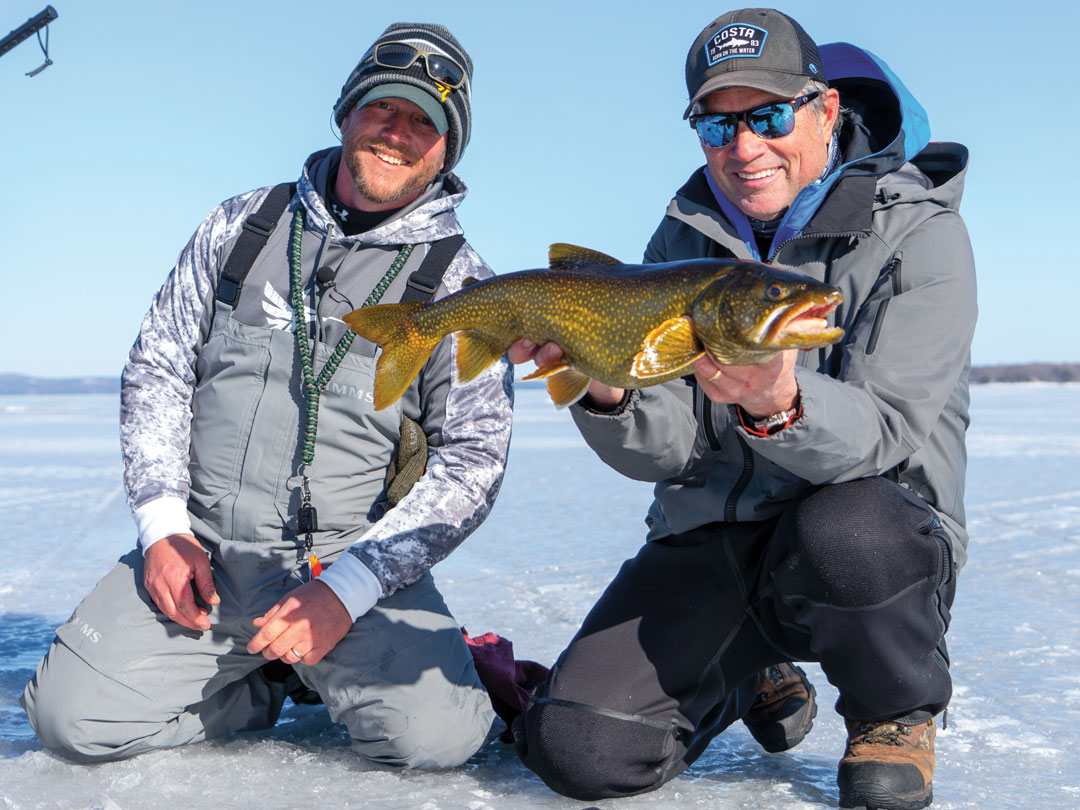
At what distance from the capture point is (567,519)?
25.1 ft

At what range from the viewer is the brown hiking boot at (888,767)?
2.76m

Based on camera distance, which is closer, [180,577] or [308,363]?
[180,577]

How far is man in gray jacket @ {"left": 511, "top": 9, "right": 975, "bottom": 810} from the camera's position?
2840mm

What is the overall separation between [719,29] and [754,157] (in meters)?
0.47

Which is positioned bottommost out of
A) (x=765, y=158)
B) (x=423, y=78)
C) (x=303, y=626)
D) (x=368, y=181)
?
(x=303, y=626)

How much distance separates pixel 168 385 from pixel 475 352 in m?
1.47

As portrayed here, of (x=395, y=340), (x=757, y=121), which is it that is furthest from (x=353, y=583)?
(x=757, y=121)

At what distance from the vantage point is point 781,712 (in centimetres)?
336

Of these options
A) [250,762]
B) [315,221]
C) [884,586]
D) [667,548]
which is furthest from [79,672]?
[884,586]

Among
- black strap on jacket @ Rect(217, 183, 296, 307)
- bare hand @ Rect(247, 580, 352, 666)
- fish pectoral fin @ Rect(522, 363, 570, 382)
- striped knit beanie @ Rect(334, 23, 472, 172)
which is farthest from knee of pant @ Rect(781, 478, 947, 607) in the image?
black strap on jacket @ Rect(217, 183, 296, 307)

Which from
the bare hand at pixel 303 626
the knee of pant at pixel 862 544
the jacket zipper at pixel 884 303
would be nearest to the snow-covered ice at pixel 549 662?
the bare hand at pixel 303 626

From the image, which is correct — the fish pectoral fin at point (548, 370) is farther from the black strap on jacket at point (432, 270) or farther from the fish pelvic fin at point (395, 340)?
the black strap on jacket at point (432, 270)

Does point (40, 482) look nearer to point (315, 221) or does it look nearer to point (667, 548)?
point (315, 221)

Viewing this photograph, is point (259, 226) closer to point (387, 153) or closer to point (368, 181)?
point (368, 181)
